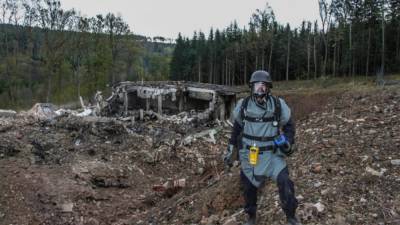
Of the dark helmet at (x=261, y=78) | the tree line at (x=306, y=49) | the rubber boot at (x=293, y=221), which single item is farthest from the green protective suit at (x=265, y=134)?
the tree line at (x=306, y=49)

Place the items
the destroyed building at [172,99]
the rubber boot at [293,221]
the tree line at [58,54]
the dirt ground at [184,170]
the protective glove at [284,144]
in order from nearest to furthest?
the protective glove at [284,144], the rubber boot at [293,221], the dirt ground at [184,170], the destroyed building at [172,99], the tree line at [58,54]

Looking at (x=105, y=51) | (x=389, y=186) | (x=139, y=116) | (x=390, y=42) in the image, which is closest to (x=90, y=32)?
(x=105, y=51)

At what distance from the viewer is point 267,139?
447 centimetres

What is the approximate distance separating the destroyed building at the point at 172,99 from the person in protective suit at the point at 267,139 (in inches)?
463

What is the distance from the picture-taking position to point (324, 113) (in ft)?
37.5

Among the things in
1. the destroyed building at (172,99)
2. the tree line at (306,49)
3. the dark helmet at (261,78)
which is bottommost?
the destroyed building at (172,99)

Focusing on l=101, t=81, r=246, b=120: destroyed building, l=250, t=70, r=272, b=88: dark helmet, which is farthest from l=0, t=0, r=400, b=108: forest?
l=250, t=70, r=272, b=88: dark helmet

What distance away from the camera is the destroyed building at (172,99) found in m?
16.7

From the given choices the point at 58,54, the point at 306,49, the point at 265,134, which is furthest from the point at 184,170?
the point at 306,49

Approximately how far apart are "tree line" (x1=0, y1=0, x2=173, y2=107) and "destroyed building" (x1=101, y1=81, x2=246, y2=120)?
1321 centimetres

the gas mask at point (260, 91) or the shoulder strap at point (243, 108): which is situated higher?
the gas mask at point (260, 91)

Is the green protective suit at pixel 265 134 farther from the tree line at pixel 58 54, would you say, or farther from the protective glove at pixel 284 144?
the tree line at pixel 58 54

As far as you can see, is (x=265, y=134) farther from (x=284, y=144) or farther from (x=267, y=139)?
(x=284, y=144)

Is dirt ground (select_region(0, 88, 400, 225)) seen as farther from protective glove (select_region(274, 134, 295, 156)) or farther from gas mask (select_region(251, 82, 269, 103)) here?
gas mask (select_region(251, 82, 269, 103))
